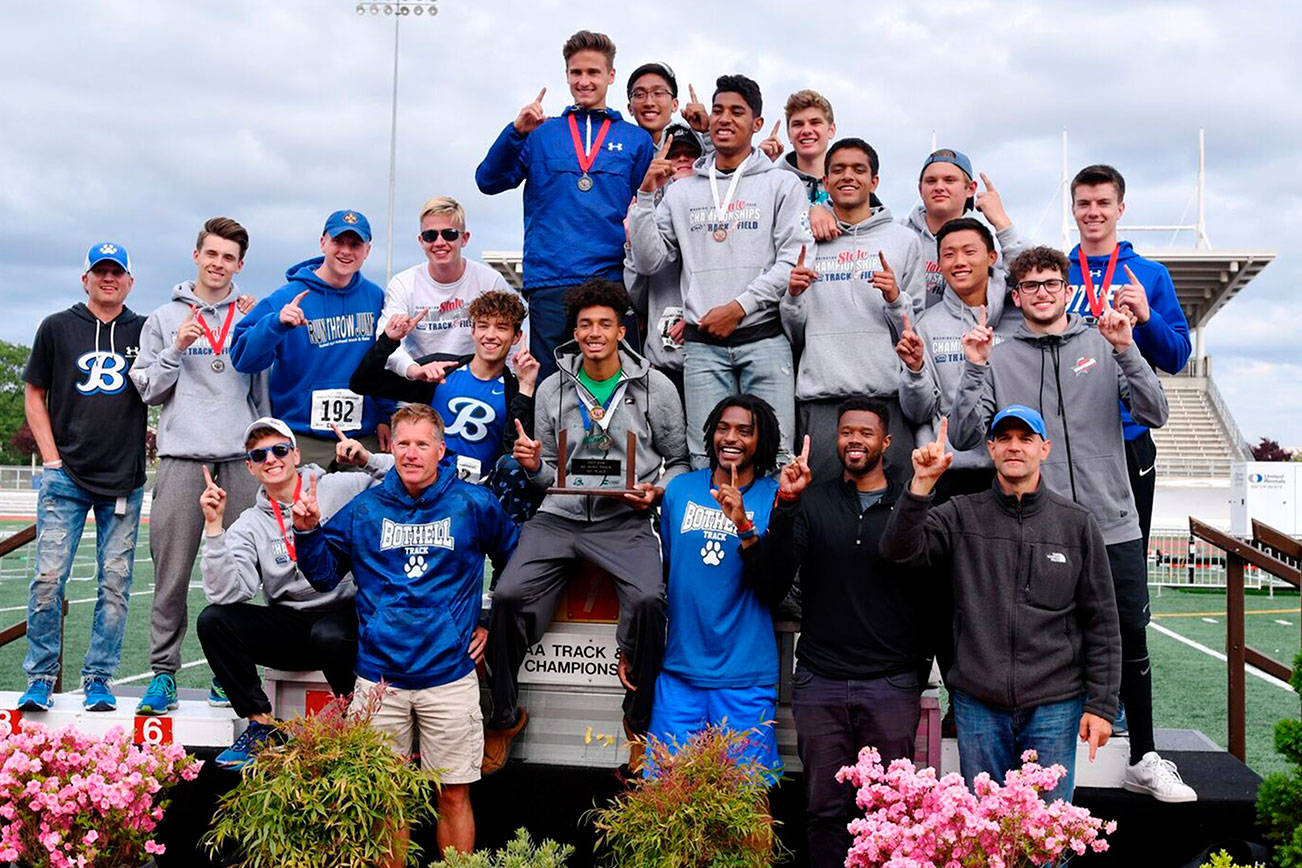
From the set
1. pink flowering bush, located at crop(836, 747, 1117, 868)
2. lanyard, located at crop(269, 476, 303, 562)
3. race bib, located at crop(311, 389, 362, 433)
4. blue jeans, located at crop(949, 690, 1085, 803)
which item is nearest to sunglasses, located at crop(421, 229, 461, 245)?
race bib, located at crop(311, 389, 362, 433)

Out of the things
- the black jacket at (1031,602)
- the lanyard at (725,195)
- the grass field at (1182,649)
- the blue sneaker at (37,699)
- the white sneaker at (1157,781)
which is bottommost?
the grass field at (1182,649)

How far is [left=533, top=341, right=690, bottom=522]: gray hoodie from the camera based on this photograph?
17.6 ft

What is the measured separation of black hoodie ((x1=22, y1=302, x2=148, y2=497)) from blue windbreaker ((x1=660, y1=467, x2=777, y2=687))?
3.47 m

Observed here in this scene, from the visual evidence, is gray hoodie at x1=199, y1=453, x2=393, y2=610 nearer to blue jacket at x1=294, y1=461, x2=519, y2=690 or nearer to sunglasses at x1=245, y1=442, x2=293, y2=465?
sunglasses at x1=245, y1=442, x2=293, y2=465

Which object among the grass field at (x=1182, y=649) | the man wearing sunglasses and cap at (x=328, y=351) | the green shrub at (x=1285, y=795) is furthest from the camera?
the grass field at (x=1182, y=649)

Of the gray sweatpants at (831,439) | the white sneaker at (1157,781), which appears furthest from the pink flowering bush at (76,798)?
the white sneaker at (1157,781)

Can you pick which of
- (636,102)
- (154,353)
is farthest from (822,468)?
(154,353)

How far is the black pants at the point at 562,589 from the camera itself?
16.5 feet

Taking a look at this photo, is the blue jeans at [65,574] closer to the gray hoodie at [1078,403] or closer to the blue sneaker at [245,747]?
the blue sneaker at [245,747]

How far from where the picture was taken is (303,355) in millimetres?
6512

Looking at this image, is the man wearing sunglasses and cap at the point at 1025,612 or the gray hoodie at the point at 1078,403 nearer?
the man wearing sunglasses and cap at the point at 1025,612

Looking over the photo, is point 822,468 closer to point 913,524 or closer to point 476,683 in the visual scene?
point 913,524

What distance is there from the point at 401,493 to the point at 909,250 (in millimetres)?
2972

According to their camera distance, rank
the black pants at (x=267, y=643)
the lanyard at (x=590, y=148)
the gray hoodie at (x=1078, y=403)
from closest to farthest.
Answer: the gray hoodie at (x=1078, y=403), the black pants at (x=267, y=643), the lanyard at (x=590, y=148)
